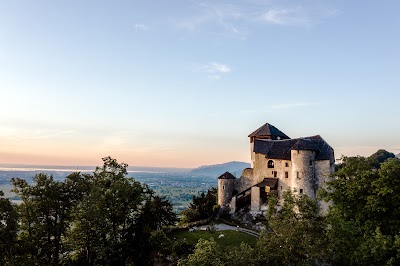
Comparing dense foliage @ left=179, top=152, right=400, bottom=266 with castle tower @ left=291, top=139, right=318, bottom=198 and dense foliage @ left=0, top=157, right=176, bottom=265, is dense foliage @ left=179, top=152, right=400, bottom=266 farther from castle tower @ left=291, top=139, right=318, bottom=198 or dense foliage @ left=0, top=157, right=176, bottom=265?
castle tower @ left=291, top=139, right=318, bottom=198

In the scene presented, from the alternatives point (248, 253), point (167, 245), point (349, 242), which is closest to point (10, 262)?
point (167, 245)

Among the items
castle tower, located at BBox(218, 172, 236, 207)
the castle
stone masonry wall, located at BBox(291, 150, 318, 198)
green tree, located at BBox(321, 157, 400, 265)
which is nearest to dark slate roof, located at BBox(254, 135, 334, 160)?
the castle

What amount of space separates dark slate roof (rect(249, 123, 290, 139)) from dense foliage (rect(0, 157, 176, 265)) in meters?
32.7

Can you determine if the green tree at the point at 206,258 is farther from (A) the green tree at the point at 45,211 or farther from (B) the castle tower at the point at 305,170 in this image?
(B) the castle tower at the point at 305,170

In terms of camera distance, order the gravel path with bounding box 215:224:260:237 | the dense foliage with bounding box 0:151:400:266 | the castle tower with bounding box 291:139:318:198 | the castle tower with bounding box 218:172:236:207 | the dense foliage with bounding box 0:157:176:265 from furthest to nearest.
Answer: the castle tower with bounding box 218:172:236:207 < the castle tower with bounding box 291:139:318:198 < the gravel path with bounding box 215:224:260:237 < the dense foliage with bounding box 0:157:176:265 < the dense foliage with bounding box 0:151:400:266

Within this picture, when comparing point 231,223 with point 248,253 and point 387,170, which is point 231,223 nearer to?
point 387,170

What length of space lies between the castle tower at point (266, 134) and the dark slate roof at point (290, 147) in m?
2.03

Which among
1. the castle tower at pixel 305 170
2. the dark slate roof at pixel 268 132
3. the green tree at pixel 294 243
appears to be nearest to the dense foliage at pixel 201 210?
the dark slate roof at pixel 268 132

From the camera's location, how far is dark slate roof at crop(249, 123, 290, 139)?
70.7 metres

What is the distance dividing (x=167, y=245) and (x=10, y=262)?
17.8m

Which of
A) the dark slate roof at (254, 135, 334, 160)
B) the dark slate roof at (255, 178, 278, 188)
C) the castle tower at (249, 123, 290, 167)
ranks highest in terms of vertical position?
the castle tower at (249, 123, 290, 167)

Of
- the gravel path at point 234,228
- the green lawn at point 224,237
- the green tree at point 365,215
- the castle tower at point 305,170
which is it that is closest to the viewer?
the green tree at point 365,215

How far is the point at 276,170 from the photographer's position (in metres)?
65.8

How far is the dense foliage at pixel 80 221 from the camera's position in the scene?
35.7 meters
